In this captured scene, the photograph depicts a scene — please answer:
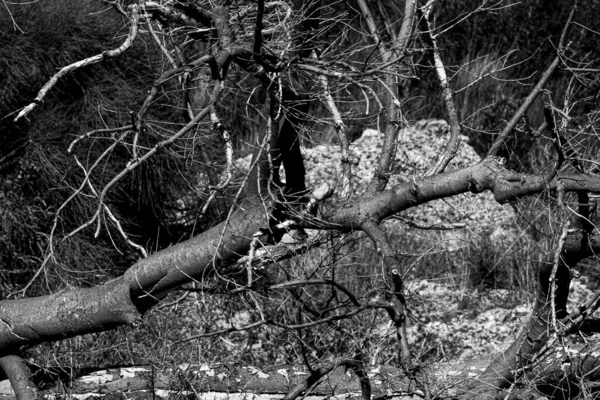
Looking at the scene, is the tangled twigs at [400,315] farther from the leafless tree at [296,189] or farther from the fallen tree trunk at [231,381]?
the fallen tree trunk at [231,381]

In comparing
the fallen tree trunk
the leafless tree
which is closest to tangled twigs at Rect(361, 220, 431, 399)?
the leafless tree

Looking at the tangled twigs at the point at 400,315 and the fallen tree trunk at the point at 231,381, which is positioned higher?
the tangled twigs at the point at 400,315

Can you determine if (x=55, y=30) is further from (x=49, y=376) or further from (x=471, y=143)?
(x=471, y=143)

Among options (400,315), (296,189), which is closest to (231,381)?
(296,189)

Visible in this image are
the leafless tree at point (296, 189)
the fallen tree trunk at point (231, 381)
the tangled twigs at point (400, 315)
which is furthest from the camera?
the fallen tree trunk at point (231, 381)

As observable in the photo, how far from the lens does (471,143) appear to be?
9.23 meters

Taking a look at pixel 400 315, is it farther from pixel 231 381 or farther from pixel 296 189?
pixel 231 381

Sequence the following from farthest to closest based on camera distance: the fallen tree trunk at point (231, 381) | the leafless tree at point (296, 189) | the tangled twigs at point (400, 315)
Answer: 1. the fallen tree trunk at point (231, 381)
2. the leafless tree at point (296, 189)
3. the tangled twigs at point (400, 315)

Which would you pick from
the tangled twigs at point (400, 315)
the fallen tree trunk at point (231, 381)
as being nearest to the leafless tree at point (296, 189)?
the tangled twigs at point (400, 315)

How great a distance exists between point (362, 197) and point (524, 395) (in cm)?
103

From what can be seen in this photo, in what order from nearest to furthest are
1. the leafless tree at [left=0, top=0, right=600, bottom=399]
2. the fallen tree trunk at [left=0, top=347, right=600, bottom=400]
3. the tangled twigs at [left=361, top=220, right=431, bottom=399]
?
1. the tangled twigs at [left=361, top=220, right=431, bottom=399]
2. the leafless tree at [left=0, top=0, right=600, bottom=399]
3. the fallen tree trunk at [left=0, top=347, right=600, bottom=400]

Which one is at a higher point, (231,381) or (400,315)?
(400,315)

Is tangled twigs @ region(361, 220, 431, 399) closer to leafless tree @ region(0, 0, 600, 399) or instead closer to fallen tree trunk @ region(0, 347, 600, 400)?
leafless tree @ region(0, 0, 600, 399)

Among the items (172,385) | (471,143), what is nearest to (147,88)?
(172,385)
